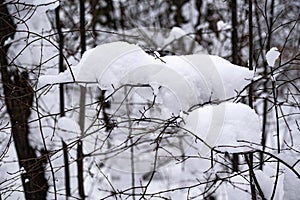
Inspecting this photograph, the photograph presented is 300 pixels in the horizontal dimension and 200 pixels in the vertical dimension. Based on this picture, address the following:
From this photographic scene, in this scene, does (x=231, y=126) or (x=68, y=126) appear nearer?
(x=231, y=126)

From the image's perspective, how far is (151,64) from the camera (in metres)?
2.05

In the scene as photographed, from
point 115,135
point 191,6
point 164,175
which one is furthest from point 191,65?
point 191,6

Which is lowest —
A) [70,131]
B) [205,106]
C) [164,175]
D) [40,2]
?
[164,175]

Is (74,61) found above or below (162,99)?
above

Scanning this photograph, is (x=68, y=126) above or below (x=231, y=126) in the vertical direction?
below

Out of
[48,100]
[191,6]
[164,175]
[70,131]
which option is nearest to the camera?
[70,131]

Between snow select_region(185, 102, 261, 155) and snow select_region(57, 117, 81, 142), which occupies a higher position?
snow select_region(185, 102, 261, 155)

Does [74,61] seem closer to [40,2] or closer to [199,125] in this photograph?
[40,2]

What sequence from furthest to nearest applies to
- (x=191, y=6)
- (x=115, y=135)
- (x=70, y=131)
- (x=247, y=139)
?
(x=191, y=6)
(x=115, y=135)
(x=70, y=131)
(x=247, y=139)

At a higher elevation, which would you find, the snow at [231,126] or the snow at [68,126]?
the snow at [231,126]

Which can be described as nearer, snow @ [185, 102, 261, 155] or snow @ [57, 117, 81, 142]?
snow @ [185, 102, 261, 155]

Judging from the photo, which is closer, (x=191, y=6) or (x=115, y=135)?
(x=115, y=135)

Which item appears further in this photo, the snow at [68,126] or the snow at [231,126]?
the snow at [68,126]

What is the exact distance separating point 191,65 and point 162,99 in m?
0.24
